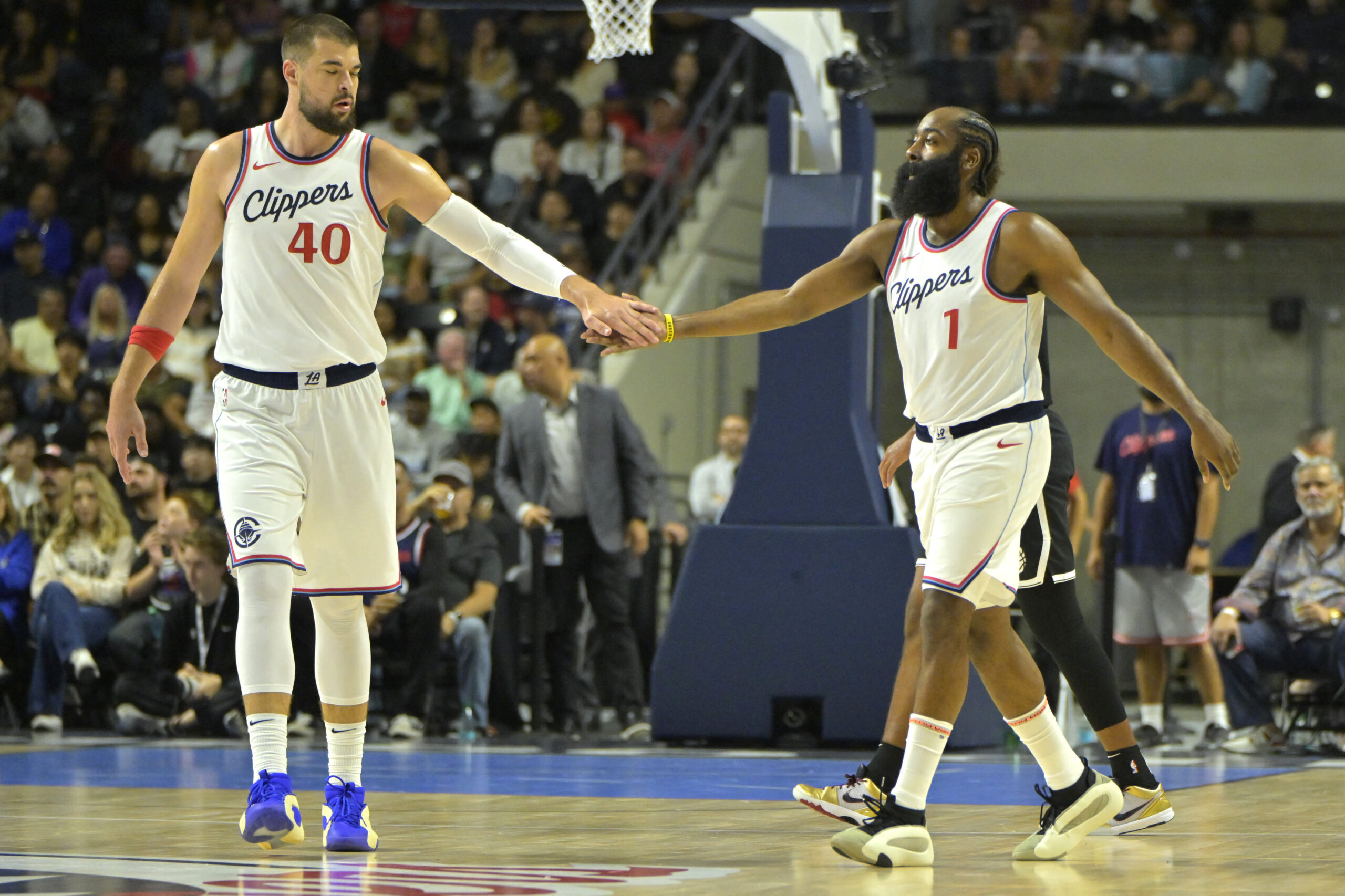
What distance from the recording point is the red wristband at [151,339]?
17.0 ft

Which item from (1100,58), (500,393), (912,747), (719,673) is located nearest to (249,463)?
(912,747)

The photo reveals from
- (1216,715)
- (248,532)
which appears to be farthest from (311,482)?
(1216,715)

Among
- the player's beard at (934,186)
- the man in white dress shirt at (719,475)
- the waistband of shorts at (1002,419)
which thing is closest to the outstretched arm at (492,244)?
the player's beard at (934,186)

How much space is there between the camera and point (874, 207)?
31.0 ft

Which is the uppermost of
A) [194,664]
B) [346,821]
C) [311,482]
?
[311,482]

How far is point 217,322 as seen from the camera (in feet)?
50.5

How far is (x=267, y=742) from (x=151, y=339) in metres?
1.19

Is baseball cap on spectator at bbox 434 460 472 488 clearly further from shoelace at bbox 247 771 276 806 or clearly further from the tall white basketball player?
shoelace at bbox 247 771 276 806

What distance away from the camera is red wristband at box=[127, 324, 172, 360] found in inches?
204

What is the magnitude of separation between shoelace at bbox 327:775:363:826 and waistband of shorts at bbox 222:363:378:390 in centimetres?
107

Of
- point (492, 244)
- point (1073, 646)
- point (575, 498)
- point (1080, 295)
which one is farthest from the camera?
point (575, 498)

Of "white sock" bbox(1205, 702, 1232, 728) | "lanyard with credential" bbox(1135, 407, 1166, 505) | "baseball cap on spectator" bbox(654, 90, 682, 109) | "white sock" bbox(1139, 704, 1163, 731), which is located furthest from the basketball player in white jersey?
"baseball cap on spectator" bbox(654, 90, 682, 109)

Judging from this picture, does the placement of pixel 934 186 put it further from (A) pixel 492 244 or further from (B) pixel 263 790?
(B) pixel 263 790

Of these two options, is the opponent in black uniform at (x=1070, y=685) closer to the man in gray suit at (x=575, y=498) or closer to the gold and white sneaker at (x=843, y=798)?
the gold and white sneaker at (x=843, y=798)
